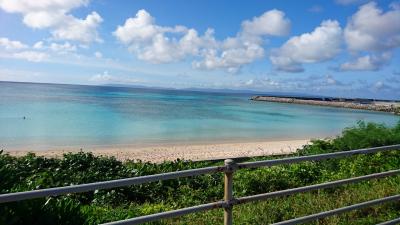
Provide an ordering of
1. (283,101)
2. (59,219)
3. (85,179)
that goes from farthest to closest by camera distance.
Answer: (283,101) < (85,179) < (59,219)

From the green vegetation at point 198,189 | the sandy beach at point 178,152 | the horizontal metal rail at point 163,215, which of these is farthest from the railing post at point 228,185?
the sandy beach at point 178,152

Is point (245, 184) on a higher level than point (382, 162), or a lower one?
lower

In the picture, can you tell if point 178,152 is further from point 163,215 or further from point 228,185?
point 163,215

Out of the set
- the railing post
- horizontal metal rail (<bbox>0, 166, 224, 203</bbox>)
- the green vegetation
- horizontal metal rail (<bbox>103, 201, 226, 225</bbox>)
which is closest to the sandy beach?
the green vegetation

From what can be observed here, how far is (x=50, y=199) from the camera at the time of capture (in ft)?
13.3

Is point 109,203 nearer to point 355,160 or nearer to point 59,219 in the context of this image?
point 59,219

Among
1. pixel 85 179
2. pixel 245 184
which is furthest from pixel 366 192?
pixel 85 179

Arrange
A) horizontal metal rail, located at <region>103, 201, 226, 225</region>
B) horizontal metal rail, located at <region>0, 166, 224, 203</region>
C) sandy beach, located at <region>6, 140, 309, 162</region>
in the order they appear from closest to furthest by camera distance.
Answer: horizontal metal rail, located at <region>0, 166, 224, 203</region>
horizontal metal rail, located at <region>103, 201, 226, 225</region>
sandy beach, located at <region>6, 140, 309, 162</region>

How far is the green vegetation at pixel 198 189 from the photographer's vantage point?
4207 millimetres

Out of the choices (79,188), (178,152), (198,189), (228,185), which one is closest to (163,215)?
(228,185)

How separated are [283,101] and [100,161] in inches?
4971

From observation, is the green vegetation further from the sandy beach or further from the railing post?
the sandy beach

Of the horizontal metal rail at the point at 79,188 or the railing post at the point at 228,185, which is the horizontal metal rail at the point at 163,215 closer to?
the railing post at the point at 228,185

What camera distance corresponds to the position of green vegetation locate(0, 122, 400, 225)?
4.21 metres
